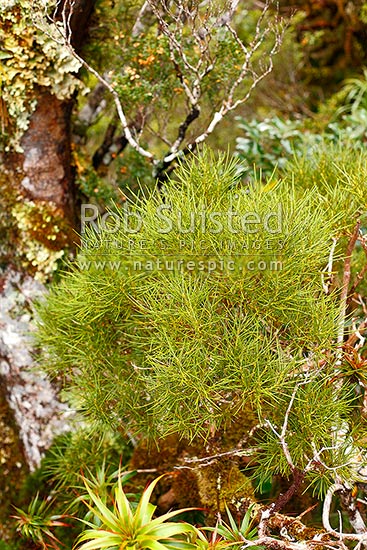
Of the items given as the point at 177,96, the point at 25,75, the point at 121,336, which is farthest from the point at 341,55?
the point at 121,336

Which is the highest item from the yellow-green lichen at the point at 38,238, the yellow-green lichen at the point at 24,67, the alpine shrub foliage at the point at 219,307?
the yellow-green lichen at the point at 24,67

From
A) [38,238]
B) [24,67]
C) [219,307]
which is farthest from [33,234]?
[219,307]

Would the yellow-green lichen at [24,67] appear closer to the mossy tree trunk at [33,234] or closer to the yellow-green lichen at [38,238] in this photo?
the mossy tree trunk at [33,234]

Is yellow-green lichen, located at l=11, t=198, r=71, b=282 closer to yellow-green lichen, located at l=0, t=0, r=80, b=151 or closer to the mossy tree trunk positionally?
the mossy tree trunk

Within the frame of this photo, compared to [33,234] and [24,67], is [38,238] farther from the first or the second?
[24,67]

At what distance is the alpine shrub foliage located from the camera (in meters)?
1.03

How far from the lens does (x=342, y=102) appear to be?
3578mm

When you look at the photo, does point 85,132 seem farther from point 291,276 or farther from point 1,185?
point 291,276

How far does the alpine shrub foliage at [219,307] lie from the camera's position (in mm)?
1032

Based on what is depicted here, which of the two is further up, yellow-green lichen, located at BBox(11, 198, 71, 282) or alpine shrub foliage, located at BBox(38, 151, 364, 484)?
yellow-green lichen, located at BBox(11, 198, 71, 282)

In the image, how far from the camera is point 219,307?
111 cm

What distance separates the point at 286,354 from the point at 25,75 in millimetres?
974

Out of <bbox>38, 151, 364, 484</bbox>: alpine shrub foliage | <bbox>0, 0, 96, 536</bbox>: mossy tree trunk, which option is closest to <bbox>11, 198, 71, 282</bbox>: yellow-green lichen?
<bbox>0, 0, 96, 536</bbox>: mossy tree trunk

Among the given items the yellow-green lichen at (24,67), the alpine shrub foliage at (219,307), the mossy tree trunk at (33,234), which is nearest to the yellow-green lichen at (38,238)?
the mossy tree trunk at (33,234)
